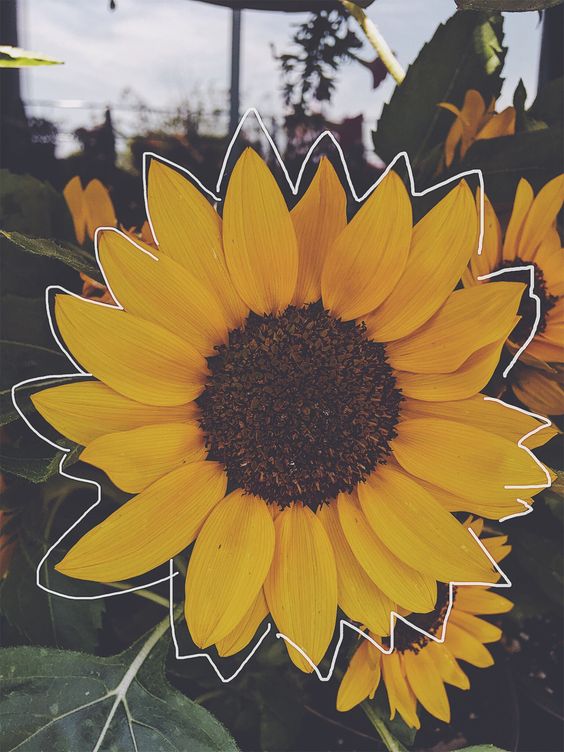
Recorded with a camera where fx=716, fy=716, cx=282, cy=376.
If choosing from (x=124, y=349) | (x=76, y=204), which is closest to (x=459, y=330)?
(x=124, y=349)

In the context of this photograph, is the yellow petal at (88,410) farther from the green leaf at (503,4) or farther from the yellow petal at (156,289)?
the green leaf at (503,4)

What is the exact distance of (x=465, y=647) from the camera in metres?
0.37

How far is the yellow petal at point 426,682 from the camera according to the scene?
35 cm

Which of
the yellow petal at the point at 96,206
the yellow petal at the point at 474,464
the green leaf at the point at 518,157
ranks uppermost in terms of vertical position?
the green leaf at the point at 518,157

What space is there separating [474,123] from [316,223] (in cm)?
16

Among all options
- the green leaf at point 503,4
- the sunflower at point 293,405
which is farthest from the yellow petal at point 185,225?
the green leaf at point 503,4

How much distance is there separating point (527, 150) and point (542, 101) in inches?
2.3

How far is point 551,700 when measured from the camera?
42cm

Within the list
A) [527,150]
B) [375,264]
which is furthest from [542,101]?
[375,264]

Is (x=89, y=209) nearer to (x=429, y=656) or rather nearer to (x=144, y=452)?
(x=144, y=452)

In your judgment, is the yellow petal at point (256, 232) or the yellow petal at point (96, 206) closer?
the yellow petal at point (256, 232)

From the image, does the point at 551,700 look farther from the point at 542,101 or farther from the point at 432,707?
the point at 542,101

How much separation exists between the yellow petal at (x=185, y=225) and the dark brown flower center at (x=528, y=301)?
0.45 ft

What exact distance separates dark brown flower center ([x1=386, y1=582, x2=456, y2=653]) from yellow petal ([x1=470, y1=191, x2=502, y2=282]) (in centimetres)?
15
